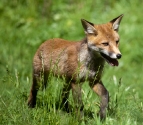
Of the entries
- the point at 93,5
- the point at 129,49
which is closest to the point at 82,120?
the point at 129,49

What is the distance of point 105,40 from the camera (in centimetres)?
629

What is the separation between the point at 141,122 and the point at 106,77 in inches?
160

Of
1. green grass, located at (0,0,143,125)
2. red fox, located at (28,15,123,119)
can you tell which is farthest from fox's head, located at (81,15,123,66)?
green grass, located at (0,0,143,125)

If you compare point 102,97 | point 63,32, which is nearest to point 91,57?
point 102,97

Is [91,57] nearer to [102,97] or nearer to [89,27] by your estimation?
[89,27]

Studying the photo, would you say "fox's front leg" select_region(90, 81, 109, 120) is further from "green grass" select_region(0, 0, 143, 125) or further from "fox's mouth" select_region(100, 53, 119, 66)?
"fox's mouth" select_region(100, 53, 119, 66)

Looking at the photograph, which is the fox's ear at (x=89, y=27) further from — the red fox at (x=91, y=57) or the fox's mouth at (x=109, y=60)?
the fox's mouth at (x=109, y=60)

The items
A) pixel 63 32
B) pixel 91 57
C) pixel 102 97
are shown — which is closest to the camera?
pixel 102 97

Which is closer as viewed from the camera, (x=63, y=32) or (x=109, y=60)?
(x=109, y=60)

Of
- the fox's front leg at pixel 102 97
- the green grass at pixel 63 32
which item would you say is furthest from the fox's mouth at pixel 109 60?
the green grass at pixel 63 32

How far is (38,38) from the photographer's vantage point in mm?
12039

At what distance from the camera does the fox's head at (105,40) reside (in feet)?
20.2

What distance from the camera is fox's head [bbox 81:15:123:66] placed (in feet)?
20.2

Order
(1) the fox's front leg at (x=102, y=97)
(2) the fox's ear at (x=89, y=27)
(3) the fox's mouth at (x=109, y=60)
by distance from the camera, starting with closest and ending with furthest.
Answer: (1) the fox's front leg at (x=102, y=97)
(3) the fox's mouth at (x=109, y=60)
(2) the fox's ear at (x=89, y=27)
